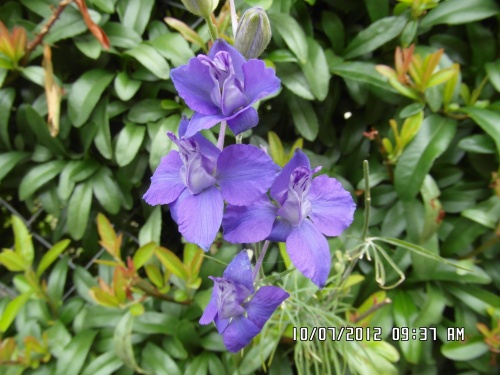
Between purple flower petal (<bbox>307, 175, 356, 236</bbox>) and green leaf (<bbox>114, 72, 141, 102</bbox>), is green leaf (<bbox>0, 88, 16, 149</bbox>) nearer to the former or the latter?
green leaf (<bbox>114, 72, 141, 102</bbox>)

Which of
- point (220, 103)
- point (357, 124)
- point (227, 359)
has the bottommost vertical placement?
point (227, 359)

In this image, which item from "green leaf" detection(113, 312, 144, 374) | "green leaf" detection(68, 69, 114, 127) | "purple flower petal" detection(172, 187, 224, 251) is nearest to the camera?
"purple flower petal" detection(172, 187, 224, 251)

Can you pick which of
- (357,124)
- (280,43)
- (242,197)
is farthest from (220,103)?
(357,124)

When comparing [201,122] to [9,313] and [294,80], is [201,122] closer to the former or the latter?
[294,80]

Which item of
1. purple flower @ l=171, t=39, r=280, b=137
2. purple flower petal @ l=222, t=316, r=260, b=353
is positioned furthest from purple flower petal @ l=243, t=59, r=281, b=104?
purple flower petal @ l=222, t=316, r=260, b=353

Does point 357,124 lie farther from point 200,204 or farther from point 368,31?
point 200,204

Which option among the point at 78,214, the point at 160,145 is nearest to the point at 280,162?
the point at 160,145

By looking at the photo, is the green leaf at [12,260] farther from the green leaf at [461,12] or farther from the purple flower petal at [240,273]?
the green leaf at [461,12]
